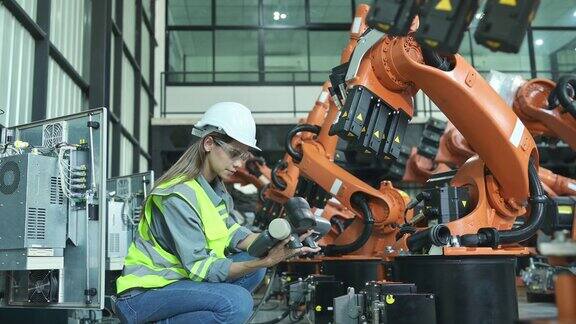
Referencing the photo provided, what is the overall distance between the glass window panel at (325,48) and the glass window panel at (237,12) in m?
1.54

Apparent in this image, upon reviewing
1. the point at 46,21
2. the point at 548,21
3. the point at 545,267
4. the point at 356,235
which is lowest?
the point at 545,267

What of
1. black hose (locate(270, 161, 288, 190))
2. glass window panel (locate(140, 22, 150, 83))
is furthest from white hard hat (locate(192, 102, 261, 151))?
glass window panel (locate(140, 22, 150, 83))

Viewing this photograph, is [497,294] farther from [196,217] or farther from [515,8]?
[515,8]

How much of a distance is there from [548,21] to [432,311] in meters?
13.5

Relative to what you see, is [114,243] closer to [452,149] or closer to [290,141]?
[290,141]

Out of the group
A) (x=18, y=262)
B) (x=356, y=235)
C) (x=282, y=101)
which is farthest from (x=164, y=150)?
(x=18, y=262)

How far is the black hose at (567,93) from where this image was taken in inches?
Answer: 144

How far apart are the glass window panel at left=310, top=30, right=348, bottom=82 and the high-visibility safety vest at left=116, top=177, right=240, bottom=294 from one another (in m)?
11.2

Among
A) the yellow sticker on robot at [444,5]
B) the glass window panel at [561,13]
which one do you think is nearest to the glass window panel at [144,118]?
the glass window panel at [561,13]

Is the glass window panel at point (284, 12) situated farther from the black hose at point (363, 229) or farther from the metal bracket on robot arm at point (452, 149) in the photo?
the black hose at point (363, 229)

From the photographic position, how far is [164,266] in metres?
2.04

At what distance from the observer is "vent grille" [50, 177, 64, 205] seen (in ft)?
11.7

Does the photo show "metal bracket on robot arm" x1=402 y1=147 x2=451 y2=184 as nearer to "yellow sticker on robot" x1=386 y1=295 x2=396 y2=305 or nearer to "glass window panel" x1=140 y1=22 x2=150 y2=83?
"yellow sticker on robot" x1=386 y1=295 x2=396 y2=305

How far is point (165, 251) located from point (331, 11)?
40.7 ft
